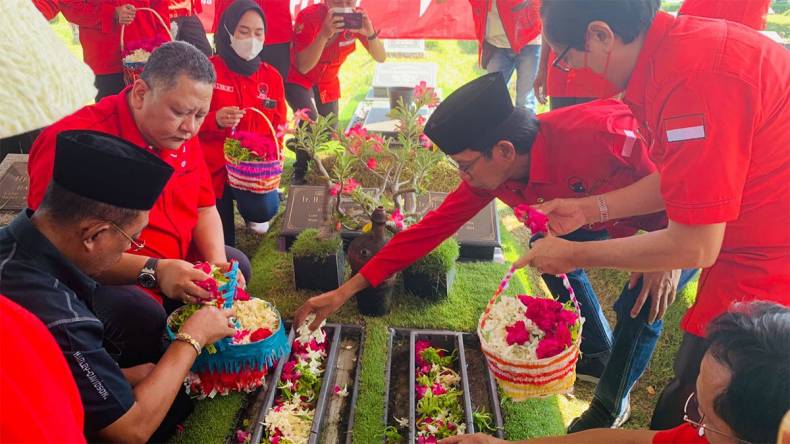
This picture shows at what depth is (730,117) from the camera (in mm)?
1547

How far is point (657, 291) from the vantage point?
2.42 metres

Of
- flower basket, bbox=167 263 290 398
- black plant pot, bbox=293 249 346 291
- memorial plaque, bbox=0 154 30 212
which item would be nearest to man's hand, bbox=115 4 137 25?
memorial plaque, bbox=0 154 30 212

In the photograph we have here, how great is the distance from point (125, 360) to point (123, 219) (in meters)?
1.13

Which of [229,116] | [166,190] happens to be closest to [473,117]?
[166,190]

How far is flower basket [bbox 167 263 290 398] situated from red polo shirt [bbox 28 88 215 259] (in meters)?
0.46

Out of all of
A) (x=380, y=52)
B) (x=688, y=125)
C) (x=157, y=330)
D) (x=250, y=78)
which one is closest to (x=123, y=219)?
(x=157, y=330)

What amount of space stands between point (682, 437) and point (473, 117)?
136cm

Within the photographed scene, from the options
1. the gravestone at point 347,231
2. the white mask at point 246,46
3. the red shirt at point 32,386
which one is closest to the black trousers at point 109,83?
the white mask at point 246,46

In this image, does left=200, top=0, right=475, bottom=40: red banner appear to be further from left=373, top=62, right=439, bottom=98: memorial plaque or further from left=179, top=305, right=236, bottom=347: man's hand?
left=179, top=305, right=236, bottom=347: man's hand

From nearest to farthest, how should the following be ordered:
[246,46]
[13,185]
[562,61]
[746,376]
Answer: [746,376] < [562,61] < [246,46] < [13,185]

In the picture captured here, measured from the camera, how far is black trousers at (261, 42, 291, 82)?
502 cm

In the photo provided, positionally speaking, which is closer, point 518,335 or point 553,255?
point 553,255

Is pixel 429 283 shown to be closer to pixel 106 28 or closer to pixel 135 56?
pixel 135 56

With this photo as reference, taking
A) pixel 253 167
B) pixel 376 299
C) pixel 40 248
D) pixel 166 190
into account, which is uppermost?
pixel 40 248
